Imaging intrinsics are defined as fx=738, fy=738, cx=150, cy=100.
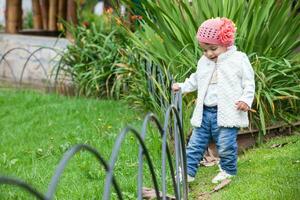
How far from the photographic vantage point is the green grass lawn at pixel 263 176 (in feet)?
16.0

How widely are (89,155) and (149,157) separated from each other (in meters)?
3.07

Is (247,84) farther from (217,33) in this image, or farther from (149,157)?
(149,157)

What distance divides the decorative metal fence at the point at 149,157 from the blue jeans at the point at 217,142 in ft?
0.56

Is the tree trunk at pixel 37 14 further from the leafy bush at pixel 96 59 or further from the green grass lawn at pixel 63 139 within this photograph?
the green grass lawn at pixel 63 139

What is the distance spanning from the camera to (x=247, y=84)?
5242mm

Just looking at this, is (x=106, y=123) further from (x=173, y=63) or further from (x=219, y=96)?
(x=219, y=96)

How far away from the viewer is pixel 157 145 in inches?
235

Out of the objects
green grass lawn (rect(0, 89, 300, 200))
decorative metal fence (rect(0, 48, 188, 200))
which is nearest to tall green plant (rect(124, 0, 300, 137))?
decorative metal fence (rect(0, 48, 188, 200))

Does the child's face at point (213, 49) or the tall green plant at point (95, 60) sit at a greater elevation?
the child's face at point (213, 49)

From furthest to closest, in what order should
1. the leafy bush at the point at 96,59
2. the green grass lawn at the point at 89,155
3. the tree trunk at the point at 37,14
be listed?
1. the tree trunk at the point at 37,14
2. the leafy bush at the point at 96,59
3. the green grass lawn at the point at 89,155

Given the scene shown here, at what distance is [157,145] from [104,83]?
3.28 m

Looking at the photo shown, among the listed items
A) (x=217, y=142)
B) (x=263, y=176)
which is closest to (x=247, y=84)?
(x=217, y=142)

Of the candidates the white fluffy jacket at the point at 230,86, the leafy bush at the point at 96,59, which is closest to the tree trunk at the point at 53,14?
the leafy bush at the point at 96,59

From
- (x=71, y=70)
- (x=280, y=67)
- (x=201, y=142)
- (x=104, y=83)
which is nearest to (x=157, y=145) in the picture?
(x=201, y=142)
